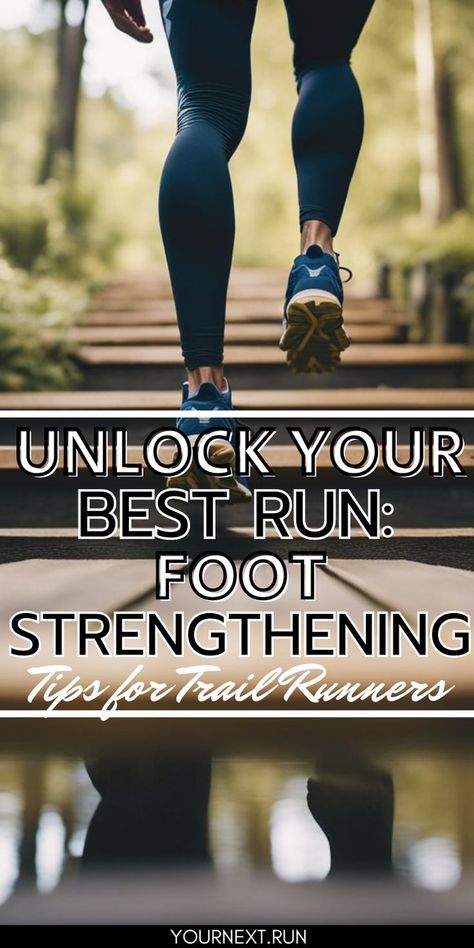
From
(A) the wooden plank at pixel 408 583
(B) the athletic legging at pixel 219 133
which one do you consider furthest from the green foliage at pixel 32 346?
(A) the wooden plank at pixel 408 583

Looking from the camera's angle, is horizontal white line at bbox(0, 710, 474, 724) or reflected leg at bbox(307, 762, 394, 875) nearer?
reflected leg at bbox(307, 762, 394, 875)

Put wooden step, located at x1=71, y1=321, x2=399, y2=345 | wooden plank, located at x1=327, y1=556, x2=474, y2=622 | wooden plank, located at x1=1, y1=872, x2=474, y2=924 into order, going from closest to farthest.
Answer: wooden plank, located at x1=1, y1=872, x2=474, y2=924 → wooden plank, located at x1=327, y1=556, x2=474, y2=622 → wooden step, located at x1=71, y1=321, x2=399, y2=345

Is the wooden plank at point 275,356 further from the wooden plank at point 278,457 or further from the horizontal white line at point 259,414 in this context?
the horizontal white line at point 259,414

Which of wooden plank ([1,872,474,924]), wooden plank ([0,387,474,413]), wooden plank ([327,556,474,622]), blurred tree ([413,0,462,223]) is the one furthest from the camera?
blurred tree ([413,0,462,223])

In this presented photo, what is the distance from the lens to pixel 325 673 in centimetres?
129

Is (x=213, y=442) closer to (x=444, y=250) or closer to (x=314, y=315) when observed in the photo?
(x=314, y=315)

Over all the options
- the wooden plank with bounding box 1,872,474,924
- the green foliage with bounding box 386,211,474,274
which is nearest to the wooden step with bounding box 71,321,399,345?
the green foliage with bounding box 386,211,474,274

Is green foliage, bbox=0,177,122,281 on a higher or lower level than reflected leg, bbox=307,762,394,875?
higher

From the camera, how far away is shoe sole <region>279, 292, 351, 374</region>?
1551 mm

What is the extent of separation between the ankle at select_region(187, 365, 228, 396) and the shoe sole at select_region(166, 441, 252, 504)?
127 millimetres

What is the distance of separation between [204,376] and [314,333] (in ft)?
0.59

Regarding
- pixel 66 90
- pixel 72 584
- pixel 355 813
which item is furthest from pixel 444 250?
pixel 66 90

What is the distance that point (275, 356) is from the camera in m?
3.36

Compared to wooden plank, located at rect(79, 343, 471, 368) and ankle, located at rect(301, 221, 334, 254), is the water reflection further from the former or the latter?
wooden plank, located at rect(79, 343, 471, 368)
